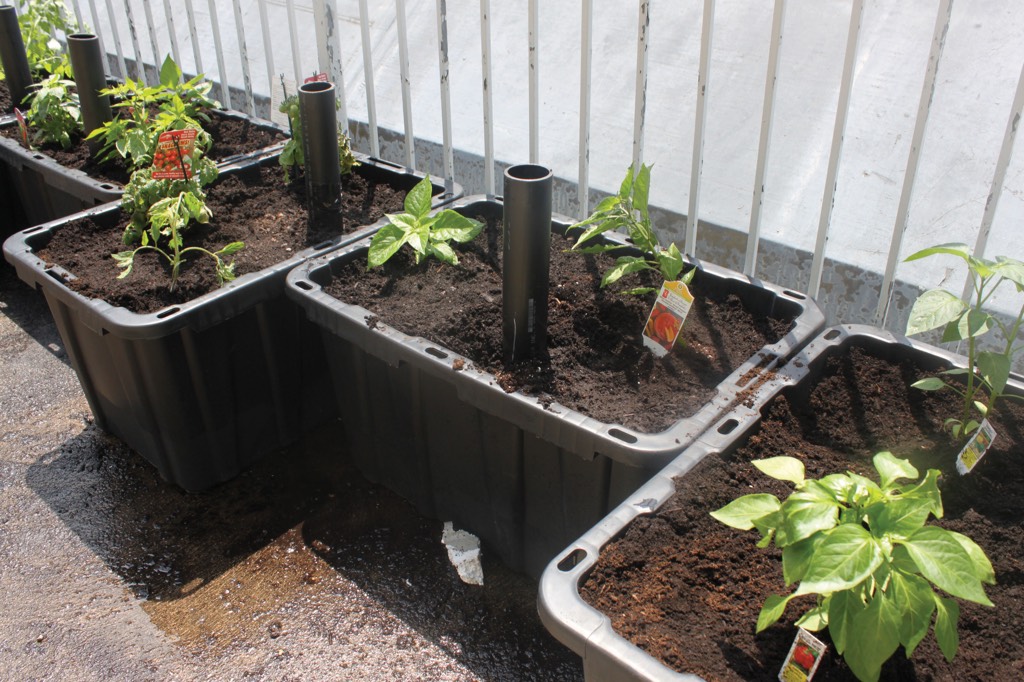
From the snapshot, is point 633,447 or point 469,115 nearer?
point 633,447

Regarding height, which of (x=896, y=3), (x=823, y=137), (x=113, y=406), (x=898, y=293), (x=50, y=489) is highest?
(x=896, y=3)

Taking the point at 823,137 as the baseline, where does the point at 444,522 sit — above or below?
below

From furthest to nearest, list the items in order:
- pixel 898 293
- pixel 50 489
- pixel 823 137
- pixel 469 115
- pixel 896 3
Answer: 1. pixel 469 115
2. pixel 896 3
3. pixel 823 137
4. pixel 50 489
5. pixel 898 293

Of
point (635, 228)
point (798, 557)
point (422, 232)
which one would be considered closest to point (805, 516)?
point (798, 557)

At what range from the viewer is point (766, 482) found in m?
1.44

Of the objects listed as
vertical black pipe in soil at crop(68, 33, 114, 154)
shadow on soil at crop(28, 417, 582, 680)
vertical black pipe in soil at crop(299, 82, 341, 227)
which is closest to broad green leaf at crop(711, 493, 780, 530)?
shadow on soil at crop(28, 417, 582, 680)

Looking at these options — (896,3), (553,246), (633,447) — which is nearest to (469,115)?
→ (553,246)

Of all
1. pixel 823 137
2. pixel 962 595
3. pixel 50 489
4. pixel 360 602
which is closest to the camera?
pixel 962 595

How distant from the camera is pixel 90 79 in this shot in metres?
2.70

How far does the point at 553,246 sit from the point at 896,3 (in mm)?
1471

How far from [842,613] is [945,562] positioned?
13cm

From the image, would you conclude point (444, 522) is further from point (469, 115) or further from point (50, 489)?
point (469, 115)

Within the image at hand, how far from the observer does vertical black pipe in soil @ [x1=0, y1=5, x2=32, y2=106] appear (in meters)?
3.08

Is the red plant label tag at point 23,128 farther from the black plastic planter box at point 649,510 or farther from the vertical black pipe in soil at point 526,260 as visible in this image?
the black plastic planter box at point 649,510
